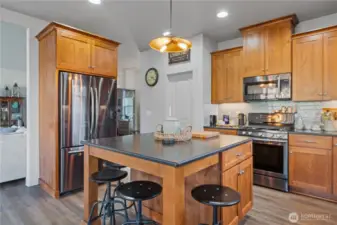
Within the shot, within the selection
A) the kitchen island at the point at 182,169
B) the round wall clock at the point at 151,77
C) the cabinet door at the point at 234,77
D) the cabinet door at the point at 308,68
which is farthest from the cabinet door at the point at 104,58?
the cabinet door at the point at 308,68

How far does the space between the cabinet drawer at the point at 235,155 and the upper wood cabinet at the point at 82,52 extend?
2.52m

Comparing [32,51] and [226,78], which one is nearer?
[32,51]

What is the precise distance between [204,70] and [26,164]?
12.2 feet

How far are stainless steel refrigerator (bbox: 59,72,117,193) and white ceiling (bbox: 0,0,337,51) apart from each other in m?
1.04

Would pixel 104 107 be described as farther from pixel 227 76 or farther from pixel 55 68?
pixel 227 76

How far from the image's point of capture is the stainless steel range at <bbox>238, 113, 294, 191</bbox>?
3.25 meters

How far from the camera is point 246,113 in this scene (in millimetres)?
4336

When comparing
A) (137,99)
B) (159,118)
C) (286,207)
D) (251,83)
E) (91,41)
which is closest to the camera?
(286,207)

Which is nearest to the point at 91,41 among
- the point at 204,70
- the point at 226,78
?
the point at 204,70

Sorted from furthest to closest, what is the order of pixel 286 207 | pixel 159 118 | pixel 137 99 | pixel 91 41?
pixel 137 99, pixel 159 118, pixel 91 41, pixel 286 207

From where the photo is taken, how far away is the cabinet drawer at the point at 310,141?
9.51 feet

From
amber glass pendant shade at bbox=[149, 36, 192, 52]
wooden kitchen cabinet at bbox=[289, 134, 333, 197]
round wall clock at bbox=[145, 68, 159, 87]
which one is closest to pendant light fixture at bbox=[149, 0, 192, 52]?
amber glass pendant shade at bbox=[149, 36, 192, 52]

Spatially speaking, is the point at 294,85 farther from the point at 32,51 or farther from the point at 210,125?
the point at 32,51

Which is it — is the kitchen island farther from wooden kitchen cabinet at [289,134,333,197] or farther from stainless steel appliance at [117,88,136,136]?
stainless steel appliance at [117,88,136,136]
